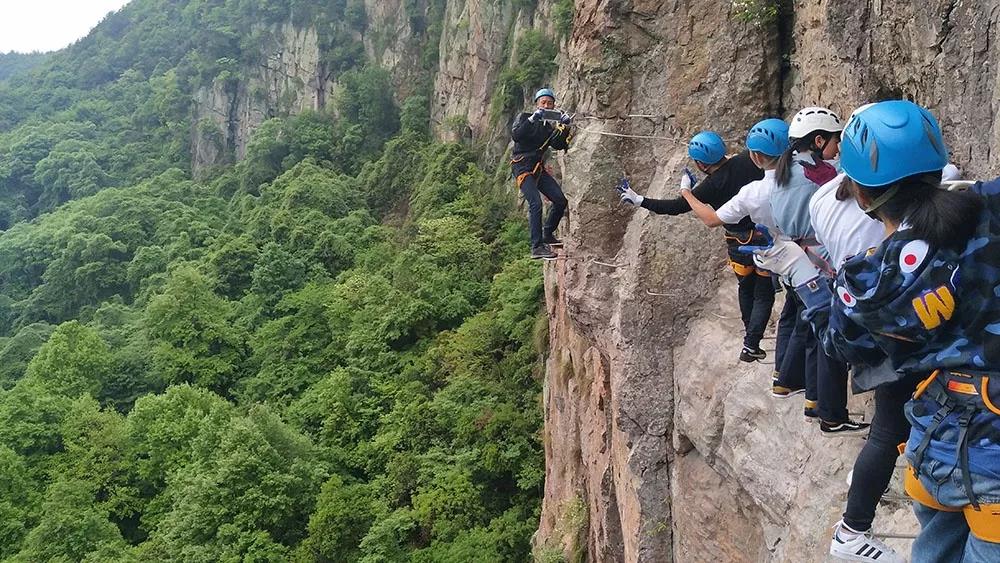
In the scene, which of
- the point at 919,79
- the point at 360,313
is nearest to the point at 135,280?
the point at 360,313

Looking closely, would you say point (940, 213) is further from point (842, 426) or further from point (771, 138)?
point (771, 138)

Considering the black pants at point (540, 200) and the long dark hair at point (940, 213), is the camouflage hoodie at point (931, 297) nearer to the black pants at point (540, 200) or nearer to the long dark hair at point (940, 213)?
the long dark hair at point (940, 213)

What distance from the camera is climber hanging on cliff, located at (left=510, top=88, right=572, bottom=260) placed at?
7031 millimetres

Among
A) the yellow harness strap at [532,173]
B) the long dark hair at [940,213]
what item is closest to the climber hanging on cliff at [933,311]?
the long dark hair at [940,213]

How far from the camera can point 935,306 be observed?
6.68ft

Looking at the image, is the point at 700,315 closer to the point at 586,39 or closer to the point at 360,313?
Answer: the point at 586,39

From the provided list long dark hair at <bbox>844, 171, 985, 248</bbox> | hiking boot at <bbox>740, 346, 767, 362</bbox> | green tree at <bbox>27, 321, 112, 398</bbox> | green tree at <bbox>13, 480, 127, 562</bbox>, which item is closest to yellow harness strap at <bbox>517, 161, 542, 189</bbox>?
hiking boot at <bbox>740, 346, 767, 362</bbox>

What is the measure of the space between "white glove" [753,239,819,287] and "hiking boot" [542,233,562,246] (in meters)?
4.07

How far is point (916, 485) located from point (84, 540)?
22.4 meters

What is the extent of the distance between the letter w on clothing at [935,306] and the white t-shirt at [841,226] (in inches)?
24.0

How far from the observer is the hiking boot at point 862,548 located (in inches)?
109

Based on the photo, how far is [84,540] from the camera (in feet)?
63.0

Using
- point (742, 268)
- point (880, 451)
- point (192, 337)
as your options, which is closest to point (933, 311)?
point (880, 451)

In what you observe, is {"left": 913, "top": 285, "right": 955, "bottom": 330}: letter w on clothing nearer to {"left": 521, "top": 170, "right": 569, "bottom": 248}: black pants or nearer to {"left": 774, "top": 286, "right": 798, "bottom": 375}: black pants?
{"left": 774, "top": 286, "right": 798, "bottom": 375}: black pants
